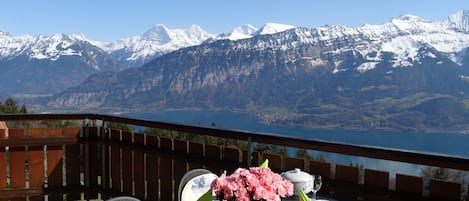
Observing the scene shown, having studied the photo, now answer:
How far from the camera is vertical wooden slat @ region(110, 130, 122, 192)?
4.63 metres

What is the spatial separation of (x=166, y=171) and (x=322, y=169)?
1.57m

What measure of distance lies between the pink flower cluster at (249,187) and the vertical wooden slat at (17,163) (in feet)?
10.9

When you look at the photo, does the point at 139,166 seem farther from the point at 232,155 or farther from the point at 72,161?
the point at 232,155

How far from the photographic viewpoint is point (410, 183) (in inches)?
103

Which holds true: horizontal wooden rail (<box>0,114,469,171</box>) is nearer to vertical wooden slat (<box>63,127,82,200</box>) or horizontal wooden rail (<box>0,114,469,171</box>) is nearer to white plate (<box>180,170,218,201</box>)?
vertical wooden slat (<box>63,127,82,200</box>)

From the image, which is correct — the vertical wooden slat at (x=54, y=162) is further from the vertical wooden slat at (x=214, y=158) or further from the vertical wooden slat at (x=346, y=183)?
the vertical wooden slat at (x=346, y=183)

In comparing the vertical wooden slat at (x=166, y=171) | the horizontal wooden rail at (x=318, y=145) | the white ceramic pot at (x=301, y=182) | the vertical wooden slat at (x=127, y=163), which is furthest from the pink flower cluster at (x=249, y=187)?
the vertical wooden slat at (x=127, y=163)

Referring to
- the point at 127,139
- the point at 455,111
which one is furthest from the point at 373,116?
the point at 127,139

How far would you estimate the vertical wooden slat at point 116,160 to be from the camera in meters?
4.63

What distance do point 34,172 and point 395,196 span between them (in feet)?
10.8

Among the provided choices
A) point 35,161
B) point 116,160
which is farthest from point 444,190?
point 35,161

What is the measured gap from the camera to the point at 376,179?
2.76m

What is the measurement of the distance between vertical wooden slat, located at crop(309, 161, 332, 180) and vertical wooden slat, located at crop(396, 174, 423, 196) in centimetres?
44

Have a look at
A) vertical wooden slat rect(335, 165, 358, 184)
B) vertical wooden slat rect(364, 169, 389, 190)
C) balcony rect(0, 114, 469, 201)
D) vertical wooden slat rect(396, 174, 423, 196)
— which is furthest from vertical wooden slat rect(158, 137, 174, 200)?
vertical wooden slat rect(396, 174, 423, 196)
